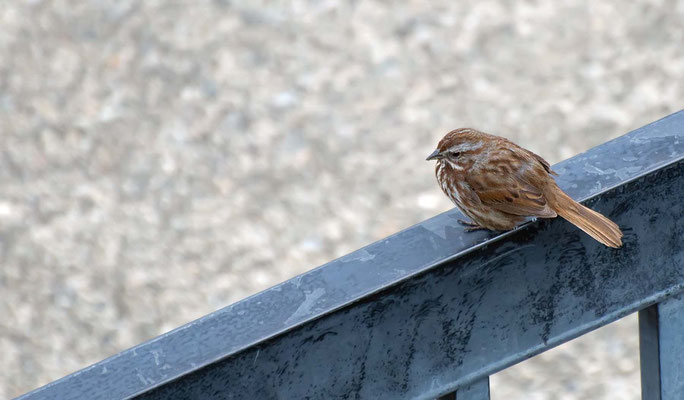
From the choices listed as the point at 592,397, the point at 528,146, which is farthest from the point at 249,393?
the point at 528,146

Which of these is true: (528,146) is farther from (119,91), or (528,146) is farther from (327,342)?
(327,342)

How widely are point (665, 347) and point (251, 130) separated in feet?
16.4

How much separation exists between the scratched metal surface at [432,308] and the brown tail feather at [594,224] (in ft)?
0.06

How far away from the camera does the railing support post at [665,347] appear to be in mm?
1551

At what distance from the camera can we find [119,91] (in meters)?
6.68

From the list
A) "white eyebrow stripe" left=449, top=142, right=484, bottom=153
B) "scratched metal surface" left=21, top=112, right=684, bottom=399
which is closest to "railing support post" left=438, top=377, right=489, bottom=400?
"scratched metal surface" left=21, top=112, right=684, bottom=399

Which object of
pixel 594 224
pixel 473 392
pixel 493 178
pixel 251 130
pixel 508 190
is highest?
pixel 251 130

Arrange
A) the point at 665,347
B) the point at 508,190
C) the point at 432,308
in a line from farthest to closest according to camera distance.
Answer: the point at 508,190
the point at 665,347
the point at 432,308

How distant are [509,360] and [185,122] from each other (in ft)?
17.0

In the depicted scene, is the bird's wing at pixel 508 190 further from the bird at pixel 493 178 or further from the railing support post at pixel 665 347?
the railing support post at pixel 665 347

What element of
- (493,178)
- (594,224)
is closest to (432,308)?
(594,224)

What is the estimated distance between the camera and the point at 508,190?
2686 mm

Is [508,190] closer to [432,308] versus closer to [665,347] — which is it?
[665,347]

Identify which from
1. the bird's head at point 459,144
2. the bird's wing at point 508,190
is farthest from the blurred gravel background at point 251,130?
the bird's wing at point 508,190
